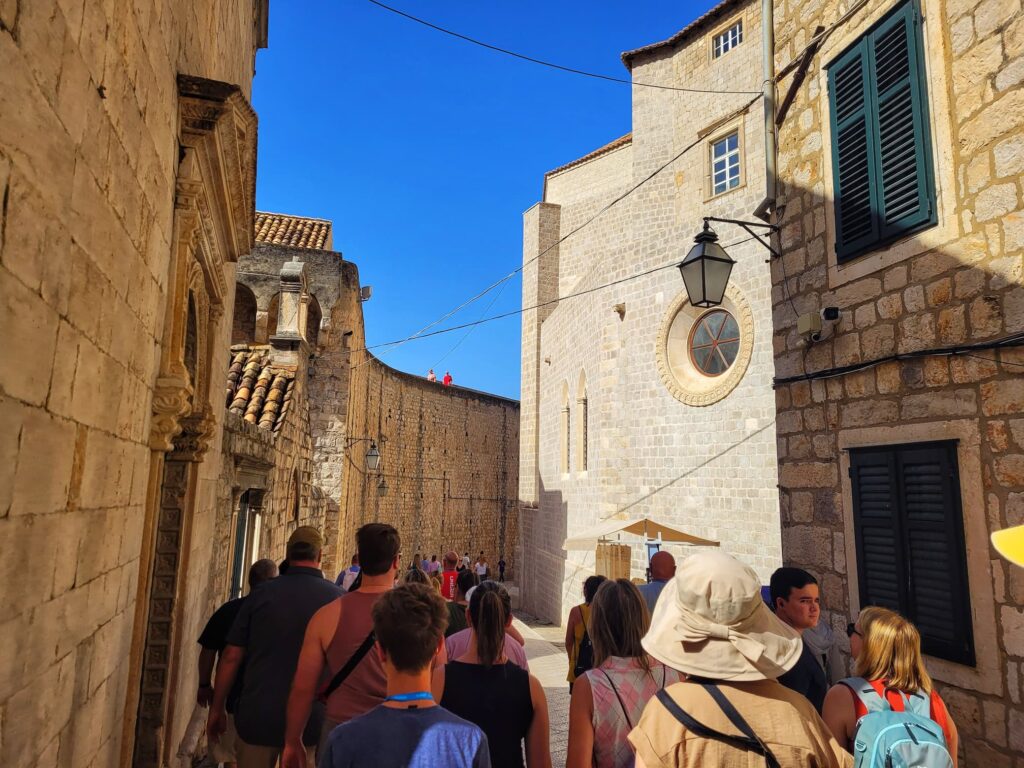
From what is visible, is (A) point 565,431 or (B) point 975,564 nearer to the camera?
(B) point 975,564

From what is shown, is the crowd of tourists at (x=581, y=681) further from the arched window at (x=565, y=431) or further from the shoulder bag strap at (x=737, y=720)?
the arched window at (x=565, y=431)

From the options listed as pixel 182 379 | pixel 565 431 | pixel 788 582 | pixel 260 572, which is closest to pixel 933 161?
pixel 788 582

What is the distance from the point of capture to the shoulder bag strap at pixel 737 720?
5.46 feet

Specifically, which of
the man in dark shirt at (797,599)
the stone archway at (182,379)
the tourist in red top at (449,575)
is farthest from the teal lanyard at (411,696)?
the tourist in red top at (449,575)

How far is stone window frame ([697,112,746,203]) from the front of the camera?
1320 cm

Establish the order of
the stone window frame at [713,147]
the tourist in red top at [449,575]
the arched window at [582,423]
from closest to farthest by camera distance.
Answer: the tourist in red top at [449,575] → the stone window frame at [713,147] → the arched window at [582,423]

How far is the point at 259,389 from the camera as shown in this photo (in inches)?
372

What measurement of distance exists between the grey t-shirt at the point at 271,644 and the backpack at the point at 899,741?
2.31 m

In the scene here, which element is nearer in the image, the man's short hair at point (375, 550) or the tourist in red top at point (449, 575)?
the man's short hair at point (375, 550)

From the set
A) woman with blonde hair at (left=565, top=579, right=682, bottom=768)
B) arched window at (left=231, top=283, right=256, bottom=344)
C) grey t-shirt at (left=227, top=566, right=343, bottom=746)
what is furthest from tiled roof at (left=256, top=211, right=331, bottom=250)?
woman with blonde hair at (left=565, top=579, right=682, bottom=768)

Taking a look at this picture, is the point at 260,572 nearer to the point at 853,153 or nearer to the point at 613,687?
the point at 613,687

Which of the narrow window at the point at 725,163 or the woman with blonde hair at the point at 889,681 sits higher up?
the narrow window at the point at 725,163

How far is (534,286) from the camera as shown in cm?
2286

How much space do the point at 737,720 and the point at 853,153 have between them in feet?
14.9
